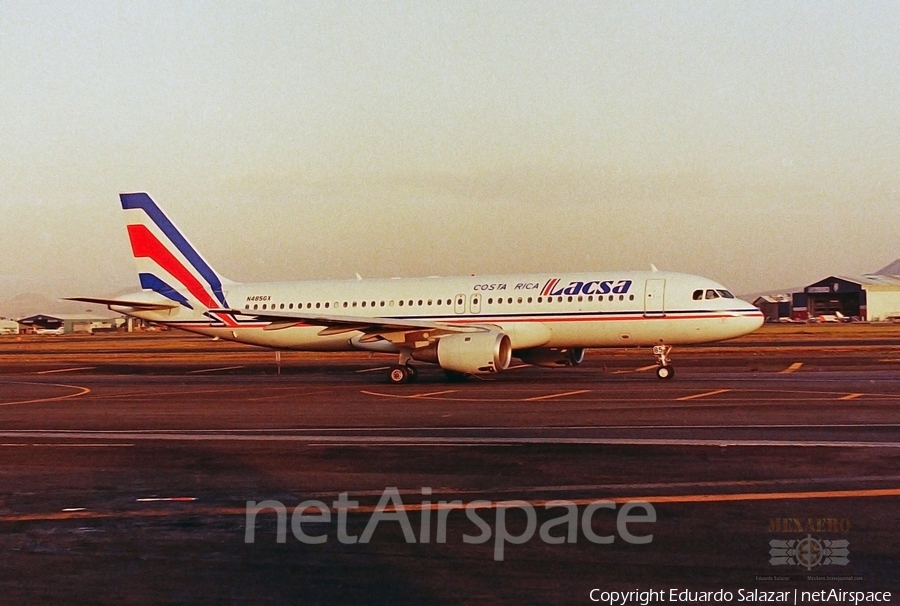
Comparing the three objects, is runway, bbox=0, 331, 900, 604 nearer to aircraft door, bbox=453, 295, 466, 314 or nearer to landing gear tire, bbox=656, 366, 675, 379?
landing gear tire, bbox=656, 366, 675, 379

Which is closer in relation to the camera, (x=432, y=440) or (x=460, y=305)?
(x=432, y=440)

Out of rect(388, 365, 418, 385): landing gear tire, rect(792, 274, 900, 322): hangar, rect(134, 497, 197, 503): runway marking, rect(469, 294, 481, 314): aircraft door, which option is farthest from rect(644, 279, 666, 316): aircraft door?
rect(792, 274, 900, 322): hangar

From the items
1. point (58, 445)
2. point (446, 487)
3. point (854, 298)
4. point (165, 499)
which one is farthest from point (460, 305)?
point (854, 298)

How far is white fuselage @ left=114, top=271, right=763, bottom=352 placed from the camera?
29.9 m

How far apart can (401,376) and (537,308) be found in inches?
190

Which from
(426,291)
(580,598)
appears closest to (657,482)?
(580,598)

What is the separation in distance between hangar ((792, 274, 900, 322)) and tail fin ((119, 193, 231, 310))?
313ft

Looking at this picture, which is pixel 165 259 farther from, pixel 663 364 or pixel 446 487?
pixel 446 487

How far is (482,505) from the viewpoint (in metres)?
10.2

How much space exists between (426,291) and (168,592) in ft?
87.4

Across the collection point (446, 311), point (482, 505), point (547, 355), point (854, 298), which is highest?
point (854, 298)

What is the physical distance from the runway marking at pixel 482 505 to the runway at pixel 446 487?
2.1 inches

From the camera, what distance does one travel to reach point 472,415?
19.9 meters

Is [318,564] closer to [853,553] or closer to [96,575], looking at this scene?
[96,575]
